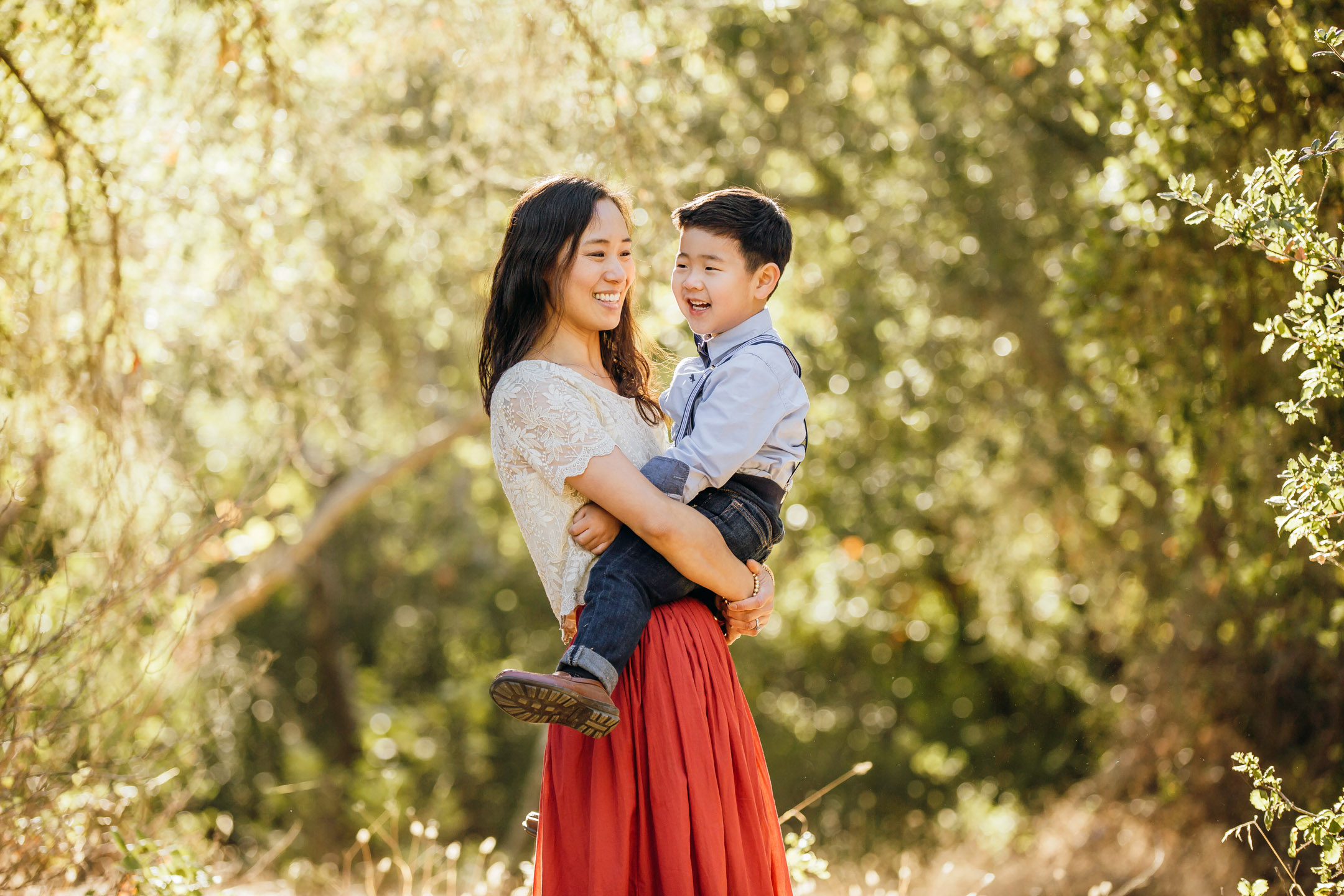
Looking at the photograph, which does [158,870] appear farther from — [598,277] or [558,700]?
[598,277]

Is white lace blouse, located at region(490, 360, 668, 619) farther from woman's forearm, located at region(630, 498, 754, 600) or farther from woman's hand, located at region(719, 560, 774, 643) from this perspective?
woman's hand, located at region(719, 560, 774, 643)

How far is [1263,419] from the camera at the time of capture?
3.61 meters

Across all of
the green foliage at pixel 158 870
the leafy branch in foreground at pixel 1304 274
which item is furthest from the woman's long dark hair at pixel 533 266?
the green foliage at pixel 158 870

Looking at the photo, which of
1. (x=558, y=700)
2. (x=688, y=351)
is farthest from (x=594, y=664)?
(x=688, y=351)

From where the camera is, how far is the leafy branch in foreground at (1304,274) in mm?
2129

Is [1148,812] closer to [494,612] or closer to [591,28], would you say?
[591,28]

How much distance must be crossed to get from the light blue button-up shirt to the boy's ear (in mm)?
43

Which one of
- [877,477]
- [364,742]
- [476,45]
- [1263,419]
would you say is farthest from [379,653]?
[1263,419]

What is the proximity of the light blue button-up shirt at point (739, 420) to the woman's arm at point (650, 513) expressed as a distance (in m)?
0.09

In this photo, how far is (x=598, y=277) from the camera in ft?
7.24

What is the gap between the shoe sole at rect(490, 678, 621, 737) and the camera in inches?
74.0

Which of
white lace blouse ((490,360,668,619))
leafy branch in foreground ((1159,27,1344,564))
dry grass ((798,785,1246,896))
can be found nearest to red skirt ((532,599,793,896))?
white lace blouse ((490,360,668,619))

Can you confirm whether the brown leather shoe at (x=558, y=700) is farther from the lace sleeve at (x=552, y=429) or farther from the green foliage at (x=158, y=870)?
the green foliage at (x=158, y=870)

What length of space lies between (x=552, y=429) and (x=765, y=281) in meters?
0.66
